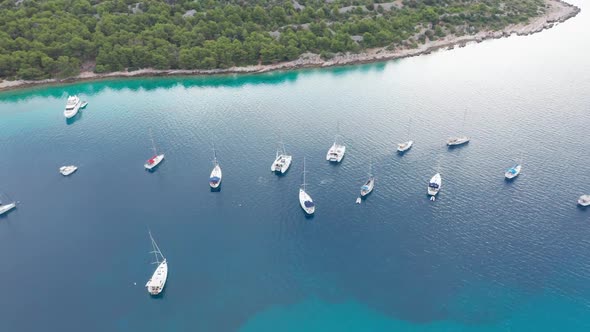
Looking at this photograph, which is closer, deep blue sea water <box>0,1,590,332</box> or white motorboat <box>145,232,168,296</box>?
deep blue sea water <box>0,1,590,332</box>

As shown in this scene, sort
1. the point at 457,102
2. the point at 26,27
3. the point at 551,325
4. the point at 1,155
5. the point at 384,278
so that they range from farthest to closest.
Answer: the point at 26,27 < the point at 457,102 < the point at 1,155 < the point at 384,278 < the point at 551,325

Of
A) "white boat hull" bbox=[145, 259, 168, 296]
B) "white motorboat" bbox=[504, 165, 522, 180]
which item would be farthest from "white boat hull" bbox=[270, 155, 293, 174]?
"white motorboat" bbox=[504, 165, 522, 180]

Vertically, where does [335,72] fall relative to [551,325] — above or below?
above

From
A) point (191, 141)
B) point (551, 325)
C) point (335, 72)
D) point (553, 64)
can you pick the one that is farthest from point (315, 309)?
point (553, 64)

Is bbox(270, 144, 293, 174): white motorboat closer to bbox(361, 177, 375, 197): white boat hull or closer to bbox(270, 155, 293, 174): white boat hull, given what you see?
bbox(270, 155, 293, 174): white boat hull

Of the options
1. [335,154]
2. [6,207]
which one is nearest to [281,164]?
[335,154]

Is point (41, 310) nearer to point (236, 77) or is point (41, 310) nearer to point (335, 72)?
point (236, 77)
